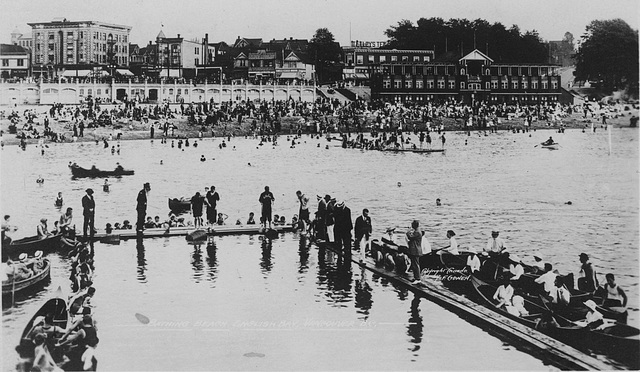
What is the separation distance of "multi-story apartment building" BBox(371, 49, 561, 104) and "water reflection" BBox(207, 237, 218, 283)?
49.1ft

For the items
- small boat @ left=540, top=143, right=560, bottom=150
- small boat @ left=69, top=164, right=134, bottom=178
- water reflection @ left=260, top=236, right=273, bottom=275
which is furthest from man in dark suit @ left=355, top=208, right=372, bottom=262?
small boat @ left=540, top=143, right=560, bottom=150

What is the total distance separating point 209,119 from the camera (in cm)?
4244

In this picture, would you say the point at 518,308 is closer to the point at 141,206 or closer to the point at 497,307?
the point at 497,307

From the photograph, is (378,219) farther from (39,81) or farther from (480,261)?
(39,81)

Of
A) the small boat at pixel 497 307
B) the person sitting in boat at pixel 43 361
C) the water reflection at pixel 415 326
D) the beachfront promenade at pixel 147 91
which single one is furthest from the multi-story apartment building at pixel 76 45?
the small boat at pixel 497 307

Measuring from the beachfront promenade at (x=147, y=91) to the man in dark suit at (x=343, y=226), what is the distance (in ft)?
118

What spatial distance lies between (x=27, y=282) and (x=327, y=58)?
25.2m

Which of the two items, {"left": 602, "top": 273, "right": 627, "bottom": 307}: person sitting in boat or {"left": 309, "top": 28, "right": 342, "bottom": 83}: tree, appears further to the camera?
{"left": 309, "top": 28, "right": 342, "bottom": 83}: tree

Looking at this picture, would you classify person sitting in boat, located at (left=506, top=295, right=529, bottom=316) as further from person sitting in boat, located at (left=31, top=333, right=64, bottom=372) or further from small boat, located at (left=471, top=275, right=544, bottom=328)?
person sitting in boat, located at (left=31, top=333, right=64, bottom=372)

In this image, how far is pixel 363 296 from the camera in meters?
12.2

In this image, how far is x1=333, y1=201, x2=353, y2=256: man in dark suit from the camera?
47.8ft

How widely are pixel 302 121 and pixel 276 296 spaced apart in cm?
3318

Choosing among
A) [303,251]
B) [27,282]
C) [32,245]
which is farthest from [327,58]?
[27,282]

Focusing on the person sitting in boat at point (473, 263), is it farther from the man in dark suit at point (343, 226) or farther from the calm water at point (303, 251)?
the man in dark suit at point (343, 226)
